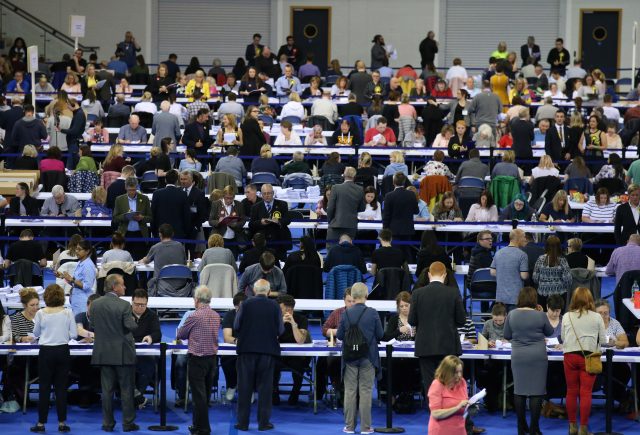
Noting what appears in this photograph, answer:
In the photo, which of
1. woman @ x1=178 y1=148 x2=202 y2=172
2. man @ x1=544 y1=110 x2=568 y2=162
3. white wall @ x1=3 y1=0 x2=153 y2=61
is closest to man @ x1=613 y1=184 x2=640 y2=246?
man @ x1=544 y1=110 x2=568 y2=162

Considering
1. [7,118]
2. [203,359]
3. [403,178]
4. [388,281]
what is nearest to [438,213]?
[403,178]

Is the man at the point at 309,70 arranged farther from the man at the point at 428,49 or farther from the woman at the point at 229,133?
the woman at the point at 229,133

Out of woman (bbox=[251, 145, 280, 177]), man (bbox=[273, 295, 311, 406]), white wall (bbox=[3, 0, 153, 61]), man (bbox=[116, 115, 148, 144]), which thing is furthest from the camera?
white wall (bbox=[3, 0, 153, 61])

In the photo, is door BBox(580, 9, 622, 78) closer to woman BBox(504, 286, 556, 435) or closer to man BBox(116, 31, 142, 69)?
man BBox(116, 31, 142, 69)

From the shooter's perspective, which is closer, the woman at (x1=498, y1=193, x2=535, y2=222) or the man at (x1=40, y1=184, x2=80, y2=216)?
the woman at (x1=498, y1=193, x2=535, y2=222)

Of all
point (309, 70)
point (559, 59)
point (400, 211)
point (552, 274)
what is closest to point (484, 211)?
point (400, 211)

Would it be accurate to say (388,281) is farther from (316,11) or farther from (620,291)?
(316,11)

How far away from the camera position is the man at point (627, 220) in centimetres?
1716

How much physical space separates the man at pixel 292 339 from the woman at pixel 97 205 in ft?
17.8

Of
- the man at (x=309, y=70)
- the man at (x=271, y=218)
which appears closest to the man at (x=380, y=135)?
the man at (x=271, y=218)

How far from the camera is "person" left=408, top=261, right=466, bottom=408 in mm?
12352

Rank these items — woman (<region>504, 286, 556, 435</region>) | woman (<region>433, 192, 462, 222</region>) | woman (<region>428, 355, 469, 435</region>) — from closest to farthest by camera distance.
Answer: woman (<region>428, 355, 469, 435</region>), woman (<region>504, 286, 556, 435</region>), woman (<region>433, 192, 462, 222</region>)

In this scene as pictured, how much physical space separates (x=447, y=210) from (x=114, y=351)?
22.5 ft

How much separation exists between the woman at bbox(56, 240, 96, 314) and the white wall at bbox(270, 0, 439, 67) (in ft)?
72.0
